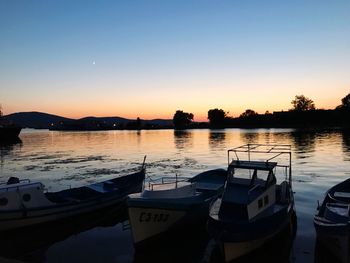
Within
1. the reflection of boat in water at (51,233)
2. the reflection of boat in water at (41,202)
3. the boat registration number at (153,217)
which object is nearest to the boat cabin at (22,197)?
the reflection of boat in water at (41,202)

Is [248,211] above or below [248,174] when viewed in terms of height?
below

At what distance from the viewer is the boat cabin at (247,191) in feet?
56.7

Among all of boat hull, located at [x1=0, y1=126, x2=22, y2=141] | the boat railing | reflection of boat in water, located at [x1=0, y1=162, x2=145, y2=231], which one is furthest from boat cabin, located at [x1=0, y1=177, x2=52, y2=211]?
boat hull, located at [x1=0, y1=126, x2=22, y2=141]

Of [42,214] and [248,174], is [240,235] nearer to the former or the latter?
[248,174]

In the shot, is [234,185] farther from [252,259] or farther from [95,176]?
[95,176]

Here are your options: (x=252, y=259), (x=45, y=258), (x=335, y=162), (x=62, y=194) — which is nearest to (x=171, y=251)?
(x=252, y=259)

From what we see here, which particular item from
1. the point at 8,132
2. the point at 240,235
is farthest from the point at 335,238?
the point at 8,132

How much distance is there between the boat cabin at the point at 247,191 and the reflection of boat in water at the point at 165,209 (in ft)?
8.14

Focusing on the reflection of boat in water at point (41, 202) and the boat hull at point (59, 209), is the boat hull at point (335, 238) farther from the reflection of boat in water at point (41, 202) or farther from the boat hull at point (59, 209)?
the reflection of boat in water at point (41, 202)

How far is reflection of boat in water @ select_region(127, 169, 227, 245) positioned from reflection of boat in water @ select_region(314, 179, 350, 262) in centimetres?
626

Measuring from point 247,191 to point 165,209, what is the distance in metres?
4.81

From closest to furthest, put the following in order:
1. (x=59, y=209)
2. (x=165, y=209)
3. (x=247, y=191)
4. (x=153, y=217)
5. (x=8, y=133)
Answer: (x=247, y=191), (x=153, y=217), (x=165, y=209), (x=59, y=209), (x=8, y=133)

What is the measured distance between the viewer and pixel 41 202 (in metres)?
23.6

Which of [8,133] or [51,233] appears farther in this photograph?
[8,133]
